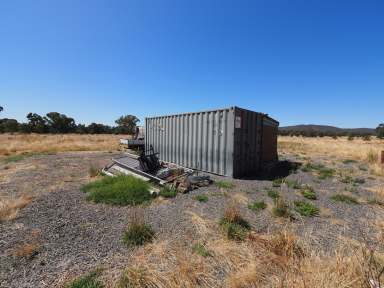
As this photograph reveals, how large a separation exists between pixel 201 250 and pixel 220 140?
6.08 meters

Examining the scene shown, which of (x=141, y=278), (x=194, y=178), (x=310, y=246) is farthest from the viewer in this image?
(x=194, y=178)

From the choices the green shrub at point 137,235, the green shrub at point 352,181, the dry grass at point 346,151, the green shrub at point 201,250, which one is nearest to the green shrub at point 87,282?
the green shrub at point 137,235

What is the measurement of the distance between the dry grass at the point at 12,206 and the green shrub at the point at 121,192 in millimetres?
1410

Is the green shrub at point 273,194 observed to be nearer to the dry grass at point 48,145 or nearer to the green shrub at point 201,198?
the green shrub at point 201,198

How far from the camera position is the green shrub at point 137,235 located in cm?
358

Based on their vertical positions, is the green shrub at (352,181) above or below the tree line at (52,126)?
below

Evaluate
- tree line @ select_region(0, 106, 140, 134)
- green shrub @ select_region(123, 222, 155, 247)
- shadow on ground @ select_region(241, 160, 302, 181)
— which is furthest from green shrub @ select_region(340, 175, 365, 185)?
tree line @ select_region(0, 106, 140, 134)

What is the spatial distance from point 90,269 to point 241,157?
7.21m

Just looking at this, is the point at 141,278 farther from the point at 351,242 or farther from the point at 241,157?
the point at 241,157

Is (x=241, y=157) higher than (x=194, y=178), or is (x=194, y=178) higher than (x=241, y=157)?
(x=241, y=157)

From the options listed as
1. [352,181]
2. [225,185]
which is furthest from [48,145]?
[352,181]

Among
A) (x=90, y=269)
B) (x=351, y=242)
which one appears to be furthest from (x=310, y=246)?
(x=90, y=269)

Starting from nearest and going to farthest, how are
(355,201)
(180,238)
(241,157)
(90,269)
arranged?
(90,269) < (180,238) < (355,201) < (241,157)

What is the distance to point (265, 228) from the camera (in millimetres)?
4176
